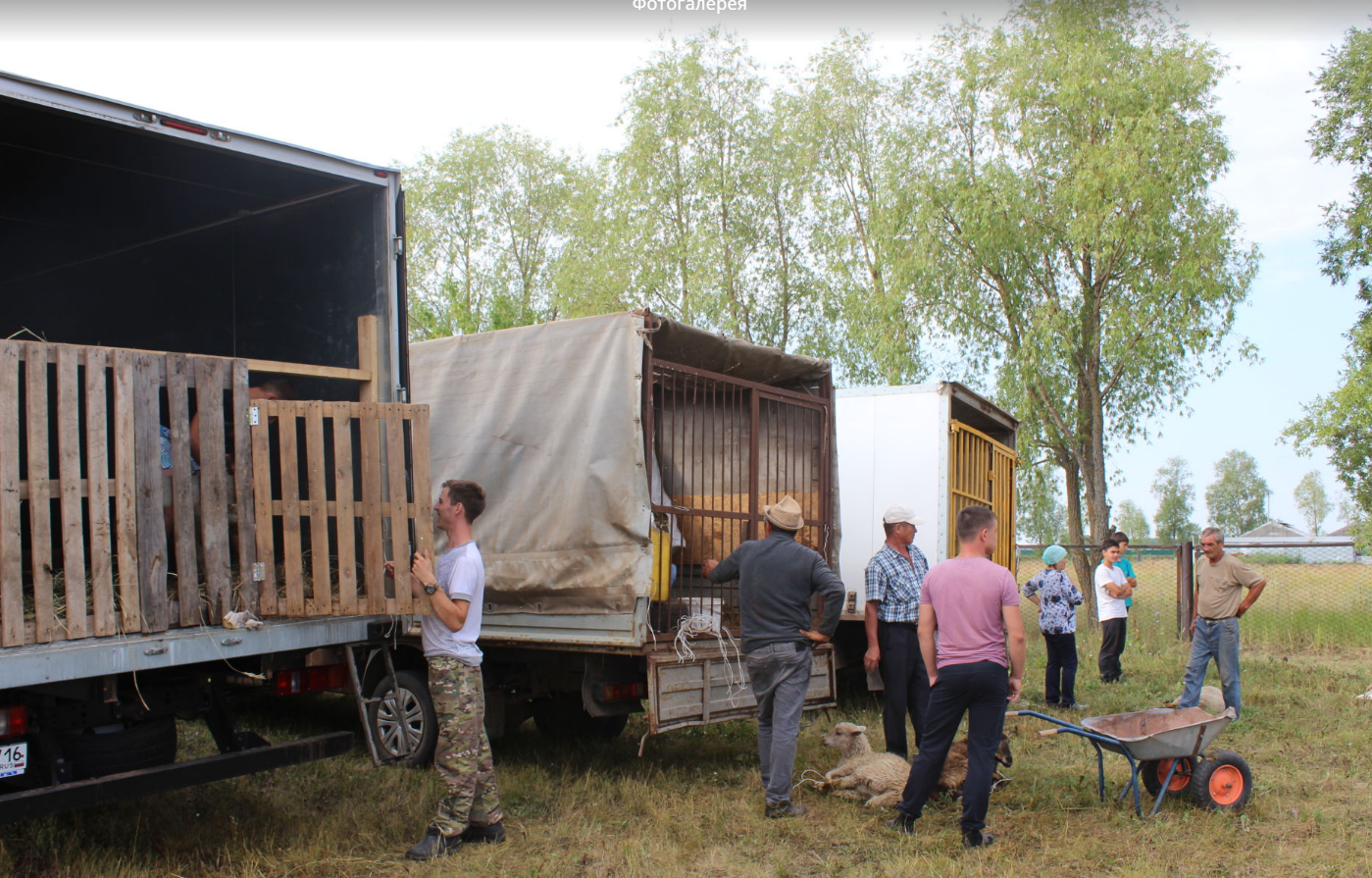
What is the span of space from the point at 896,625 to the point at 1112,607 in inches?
205

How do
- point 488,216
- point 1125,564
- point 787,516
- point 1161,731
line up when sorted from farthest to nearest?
1. point 488,216
2. point 1125,564
3. point 787,516
4. point 1161,731

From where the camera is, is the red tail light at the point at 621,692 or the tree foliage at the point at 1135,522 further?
the tree foliage at the point at 1135,522

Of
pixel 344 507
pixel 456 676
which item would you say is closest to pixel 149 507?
pixel 344 507

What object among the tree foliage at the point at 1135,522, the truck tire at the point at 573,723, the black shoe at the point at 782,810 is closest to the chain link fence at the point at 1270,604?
the truck tire at the point at 573,723

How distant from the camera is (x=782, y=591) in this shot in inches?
224

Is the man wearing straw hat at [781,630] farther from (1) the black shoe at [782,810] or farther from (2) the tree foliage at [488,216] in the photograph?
(2) the tree foliage at [488,216]

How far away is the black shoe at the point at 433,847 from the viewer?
4.64 m

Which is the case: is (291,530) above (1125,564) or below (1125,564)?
above

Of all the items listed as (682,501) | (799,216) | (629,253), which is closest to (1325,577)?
(799,216)

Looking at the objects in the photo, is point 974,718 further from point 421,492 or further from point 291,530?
point 291,530

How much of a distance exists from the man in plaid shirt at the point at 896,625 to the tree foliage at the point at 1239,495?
109 meters

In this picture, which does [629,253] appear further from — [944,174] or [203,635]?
[203,635]

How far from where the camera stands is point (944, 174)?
16438 mm

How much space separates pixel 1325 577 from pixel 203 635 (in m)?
18.7
